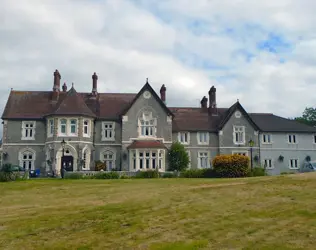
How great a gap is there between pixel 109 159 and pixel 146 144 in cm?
552

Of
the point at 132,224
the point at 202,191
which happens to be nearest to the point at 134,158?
the point at 202,191

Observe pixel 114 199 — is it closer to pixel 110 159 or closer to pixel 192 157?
pixel 110 159

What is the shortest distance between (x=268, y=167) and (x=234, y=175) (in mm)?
17135

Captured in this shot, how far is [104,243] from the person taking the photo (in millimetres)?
11031

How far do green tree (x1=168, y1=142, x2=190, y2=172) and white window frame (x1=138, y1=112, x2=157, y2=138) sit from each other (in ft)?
9.20

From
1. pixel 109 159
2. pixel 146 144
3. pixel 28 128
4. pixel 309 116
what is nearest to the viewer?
pixel 146 144

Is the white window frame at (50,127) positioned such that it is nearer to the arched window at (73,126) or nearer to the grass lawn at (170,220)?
the arched window at (73,126)

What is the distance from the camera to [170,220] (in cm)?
1322

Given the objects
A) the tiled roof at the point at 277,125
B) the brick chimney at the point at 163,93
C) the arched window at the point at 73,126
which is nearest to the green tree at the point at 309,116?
the tiled roof at the point at 277,125

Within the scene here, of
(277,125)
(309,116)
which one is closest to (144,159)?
(277,125)

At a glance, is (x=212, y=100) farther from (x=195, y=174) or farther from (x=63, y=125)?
(x=63, y=125)

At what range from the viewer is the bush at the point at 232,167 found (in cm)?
3338

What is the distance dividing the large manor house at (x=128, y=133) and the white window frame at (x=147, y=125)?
0.12m

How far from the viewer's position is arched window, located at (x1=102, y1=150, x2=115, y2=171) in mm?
44062
